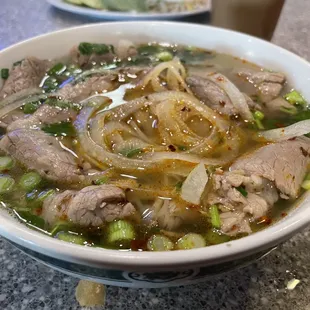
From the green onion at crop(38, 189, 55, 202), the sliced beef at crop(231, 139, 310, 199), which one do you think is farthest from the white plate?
the green onion at crop(38, 189, 55, 202)

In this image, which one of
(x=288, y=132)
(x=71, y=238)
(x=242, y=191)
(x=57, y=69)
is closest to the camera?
(x=71, y=238)

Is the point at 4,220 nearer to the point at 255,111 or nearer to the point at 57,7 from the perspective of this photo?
the point at 255,111

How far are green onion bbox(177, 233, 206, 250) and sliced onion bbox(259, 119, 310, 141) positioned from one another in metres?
0.51

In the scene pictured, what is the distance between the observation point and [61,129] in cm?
145

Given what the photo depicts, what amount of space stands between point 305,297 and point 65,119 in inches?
37.7

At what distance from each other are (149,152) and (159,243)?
35 cm

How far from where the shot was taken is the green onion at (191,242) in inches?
43.0

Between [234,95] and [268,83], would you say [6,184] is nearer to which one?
[234,95]

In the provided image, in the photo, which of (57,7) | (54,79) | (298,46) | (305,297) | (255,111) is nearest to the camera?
(305,297)

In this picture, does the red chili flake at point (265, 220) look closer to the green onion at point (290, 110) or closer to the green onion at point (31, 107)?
the green onion at point (290, 110)

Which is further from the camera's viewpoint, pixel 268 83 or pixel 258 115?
pixel 268 83

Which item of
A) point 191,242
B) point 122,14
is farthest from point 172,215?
point 122,14

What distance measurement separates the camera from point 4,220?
0.95 meters

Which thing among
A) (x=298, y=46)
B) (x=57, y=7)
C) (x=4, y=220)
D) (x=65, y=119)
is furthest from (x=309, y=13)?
(x=4, y=220)
